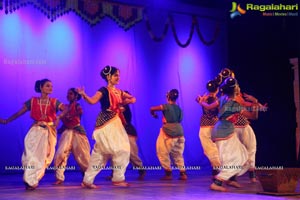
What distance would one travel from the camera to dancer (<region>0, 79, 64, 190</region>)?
22.9 ft

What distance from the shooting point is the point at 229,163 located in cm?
681

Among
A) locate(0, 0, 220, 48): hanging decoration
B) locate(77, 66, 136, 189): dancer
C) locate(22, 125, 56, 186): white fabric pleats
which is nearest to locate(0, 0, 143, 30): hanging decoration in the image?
locate(0, 0, 220, 48): hanging decoration

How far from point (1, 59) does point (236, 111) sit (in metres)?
4.96

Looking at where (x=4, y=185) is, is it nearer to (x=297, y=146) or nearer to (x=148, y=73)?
(x=148, y=73)

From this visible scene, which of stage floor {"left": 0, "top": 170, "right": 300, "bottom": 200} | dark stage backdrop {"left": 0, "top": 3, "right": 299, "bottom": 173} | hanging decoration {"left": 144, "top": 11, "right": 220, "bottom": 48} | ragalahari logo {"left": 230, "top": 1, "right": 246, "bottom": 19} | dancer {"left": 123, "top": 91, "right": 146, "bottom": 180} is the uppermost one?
ragalahari logo {"left": 230, "top": 1, "right": 246, "bottom": 19}

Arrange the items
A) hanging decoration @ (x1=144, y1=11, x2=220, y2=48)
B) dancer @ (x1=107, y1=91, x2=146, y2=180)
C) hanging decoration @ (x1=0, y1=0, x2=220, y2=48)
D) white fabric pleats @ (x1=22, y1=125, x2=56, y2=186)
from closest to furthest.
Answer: white fabric pleats @ (x1=22, y1=125, x2=56, y2=186)
dancer @ (x1=107, y1=91, x2=146, y2=180)
hanging decoration @ (x1=0, y1=0, x2=220, y2=48)
hanging decoration @ (x1=144, y1=11, x2=220, y2=48)

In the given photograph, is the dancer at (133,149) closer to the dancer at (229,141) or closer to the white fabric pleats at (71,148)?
the white fabric pleats at (71,148)

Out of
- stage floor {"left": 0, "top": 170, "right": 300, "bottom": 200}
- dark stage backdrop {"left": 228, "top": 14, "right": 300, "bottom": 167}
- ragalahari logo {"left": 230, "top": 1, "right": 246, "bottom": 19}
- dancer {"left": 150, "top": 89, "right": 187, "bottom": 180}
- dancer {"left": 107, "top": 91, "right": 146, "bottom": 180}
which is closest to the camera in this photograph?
stage floor {"left": 0, "top": 170, "right": 300, "bottom": 200}

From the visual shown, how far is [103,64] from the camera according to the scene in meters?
11.3

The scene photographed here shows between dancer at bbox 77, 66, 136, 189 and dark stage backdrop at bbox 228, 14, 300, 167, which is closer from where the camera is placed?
dancer at bbox 77, 66, 136, 189

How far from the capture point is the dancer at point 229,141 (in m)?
6.80

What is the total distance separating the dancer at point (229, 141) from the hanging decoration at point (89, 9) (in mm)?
4324

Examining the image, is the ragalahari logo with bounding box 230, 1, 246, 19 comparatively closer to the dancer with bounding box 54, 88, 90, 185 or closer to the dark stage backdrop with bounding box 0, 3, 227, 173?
the dark stage backdrop with bounding box 0, 3, 227, 173

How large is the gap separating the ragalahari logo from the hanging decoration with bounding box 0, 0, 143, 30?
213 centimetres
